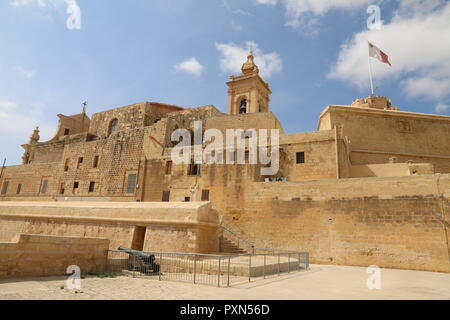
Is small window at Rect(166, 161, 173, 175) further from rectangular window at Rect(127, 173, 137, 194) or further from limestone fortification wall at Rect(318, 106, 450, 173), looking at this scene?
limestone fortification wall at Rect(318, 106, 450, 173)

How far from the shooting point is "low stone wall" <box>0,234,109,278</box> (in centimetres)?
784

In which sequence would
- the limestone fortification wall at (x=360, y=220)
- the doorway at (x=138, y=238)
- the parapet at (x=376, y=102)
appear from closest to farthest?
the limestone fortification wall at (x=360, y=220), the doorway at (x=138, y=238), the parapet at (x=376, y=102)

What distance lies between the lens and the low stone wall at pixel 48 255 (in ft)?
25.7

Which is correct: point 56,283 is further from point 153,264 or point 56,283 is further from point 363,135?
point 363,135

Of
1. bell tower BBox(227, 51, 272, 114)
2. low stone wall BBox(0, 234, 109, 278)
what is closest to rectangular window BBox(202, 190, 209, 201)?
A: low stone wall BBox(0, 234, 109, 278)

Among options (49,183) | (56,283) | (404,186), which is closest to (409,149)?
(404,186)

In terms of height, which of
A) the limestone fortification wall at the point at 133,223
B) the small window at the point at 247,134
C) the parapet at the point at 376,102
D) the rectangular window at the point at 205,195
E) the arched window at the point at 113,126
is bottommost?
the limestone fortification wall at the point at 133,223

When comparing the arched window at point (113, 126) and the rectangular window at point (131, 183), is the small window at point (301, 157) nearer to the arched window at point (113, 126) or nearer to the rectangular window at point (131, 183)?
the rectangular window at point (131, 183)

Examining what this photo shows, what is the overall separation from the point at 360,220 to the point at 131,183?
17.1 m

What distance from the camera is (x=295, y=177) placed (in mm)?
17562

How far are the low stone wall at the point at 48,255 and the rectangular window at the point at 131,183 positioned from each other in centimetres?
1376

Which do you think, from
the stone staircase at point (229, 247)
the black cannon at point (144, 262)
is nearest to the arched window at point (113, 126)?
the stone staircase at point (229, 247)

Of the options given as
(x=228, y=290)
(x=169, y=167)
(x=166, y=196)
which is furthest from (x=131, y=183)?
(x=228, y=290)
